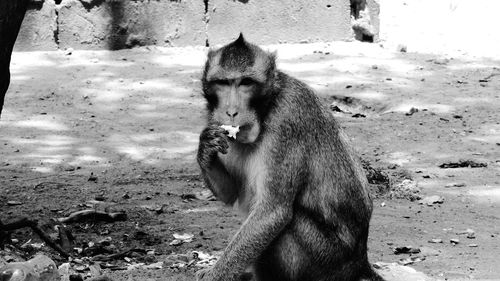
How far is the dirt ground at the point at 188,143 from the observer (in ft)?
22.2

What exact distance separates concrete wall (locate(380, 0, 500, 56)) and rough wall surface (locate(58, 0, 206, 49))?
2550 mm

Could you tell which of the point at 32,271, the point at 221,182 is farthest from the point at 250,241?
the point at 32,271

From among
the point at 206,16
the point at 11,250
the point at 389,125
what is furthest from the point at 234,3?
the point at 11,250

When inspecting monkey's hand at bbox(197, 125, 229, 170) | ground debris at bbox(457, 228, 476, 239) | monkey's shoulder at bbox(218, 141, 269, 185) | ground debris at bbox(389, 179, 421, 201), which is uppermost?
monkey's hand at bbox(197, 125, 229, 170)

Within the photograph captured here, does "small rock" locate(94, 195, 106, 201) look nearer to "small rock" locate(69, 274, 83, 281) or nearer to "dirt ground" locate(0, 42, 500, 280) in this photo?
"dirt ground" locate(0, 42, 500, 280)

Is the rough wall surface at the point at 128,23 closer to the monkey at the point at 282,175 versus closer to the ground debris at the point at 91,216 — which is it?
the ground debris at the point at 91,216

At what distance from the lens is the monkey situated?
16.8 ft

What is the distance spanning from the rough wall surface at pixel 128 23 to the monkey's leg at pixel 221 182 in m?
6.74

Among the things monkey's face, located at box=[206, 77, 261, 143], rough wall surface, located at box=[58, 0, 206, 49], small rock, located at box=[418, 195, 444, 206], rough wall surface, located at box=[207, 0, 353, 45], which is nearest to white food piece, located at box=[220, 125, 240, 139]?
monkey's face, located at box=[206, 77, 261, 143]

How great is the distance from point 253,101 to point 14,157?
13.7 feet

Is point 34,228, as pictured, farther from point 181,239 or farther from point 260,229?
point 260,229

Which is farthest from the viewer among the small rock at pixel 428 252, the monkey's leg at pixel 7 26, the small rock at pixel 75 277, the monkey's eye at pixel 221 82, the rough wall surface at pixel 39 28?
the rough wall surface at pixel 39 28

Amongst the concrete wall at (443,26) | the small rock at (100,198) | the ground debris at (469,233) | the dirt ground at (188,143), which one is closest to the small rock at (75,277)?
the dirt ground at (188,143)

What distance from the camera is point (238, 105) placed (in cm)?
500
